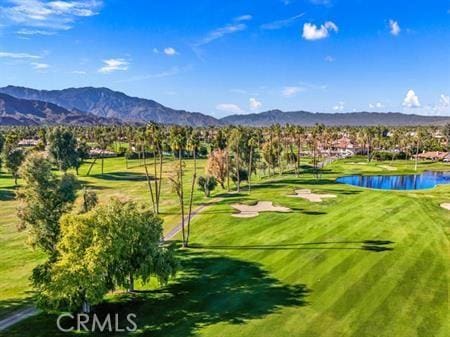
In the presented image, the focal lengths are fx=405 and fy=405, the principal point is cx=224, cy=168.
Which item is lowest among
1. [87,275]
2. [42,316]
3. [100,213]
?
[42,316]

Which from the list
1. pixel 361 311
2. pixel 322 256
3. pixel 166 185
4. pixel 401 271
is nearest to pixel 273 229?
pixel 322 256

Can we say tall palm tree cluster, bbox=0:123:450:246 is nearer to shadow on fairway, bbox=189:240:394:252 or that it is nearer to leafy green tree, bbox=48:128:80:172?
leafy green tree, bbox=48:128:80:172

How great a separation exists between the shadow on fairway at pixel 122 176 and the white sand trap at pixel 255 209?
1812 inches

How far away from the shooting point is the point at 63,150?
116375 millimetres

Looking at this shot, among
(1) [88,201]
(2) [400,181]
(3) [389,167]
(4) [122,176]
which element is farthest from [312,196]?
(3) [389,167]

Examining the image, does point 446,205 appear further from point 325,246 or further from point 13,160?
point 13,160

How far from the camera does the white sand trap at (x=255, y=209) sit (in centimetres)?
6481

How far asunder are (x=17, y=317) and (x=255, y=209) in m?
43.0

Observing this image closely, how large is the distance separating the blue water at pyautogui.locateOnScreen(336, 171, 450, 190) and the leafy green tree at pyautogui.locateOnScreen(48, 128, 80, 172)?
75794 millimetres

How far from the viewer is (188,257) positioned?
151ft

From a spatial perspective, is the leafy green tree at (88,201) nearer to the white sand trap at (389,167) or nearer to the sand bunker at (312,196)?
the sand bunker at (312,196)

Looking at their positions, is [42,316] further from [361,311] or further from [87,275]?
[361,311]

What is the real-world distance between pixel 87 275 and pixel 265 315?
45.6ft

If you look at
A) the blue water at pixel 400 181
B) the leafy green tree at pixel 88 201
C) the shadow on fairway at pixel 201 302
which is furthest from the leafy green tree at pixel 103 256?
the blue water at pixel 400 181
